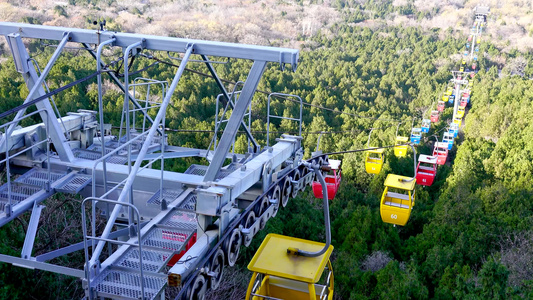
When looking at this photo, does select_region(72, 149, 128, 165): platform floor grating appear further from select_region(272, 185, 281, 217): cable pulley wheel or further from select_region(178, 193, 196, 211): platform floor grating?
select_region(272, 185, 281, 217): cable pulley wheel

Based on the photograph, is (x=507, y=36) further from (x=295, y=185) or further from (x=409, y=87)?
(x=295, y=185)

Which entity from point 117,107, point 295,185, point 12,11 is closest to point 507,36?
point 12,11

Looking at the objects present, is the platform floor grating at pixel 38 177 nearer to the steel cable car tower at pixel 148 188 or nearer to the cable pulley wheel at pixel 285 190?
the steel cable car tower at pixel 148 188

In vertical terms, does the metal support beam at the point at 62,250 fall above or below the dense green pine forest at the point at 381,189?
above

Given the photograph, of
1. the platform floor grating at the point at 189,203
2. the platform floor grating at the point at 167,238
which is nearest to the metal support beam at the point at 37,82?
the platform floor grating at the point at 189,203

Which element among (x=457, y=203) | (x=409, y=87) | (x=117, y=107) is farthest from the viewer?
(x=409, y=87)
